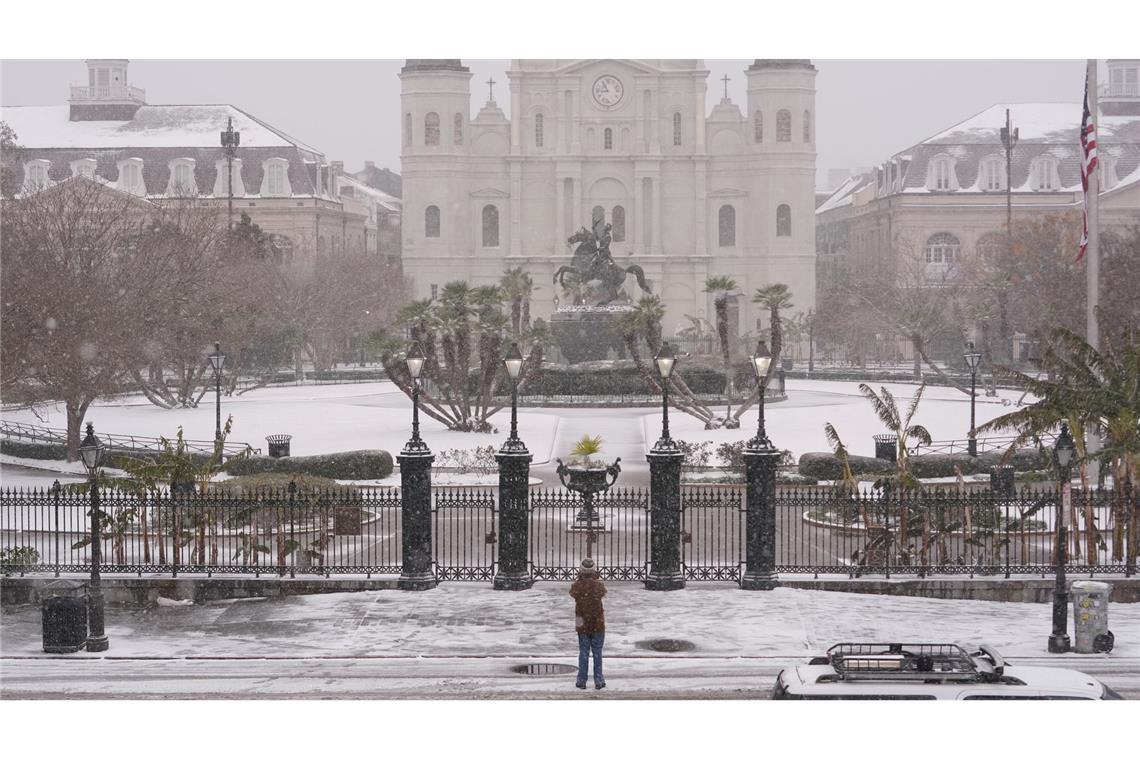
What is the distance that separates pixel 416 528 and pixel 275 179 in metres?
71.7

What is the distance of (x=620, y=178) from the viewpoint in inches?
3642

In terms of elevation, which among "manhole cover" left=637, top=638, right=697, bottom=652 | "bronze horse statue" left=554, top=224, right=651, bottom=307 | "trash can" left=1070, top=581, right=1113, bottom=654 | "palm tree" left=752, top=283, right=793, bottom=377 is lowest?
"manhole cover" left=637, top=638, right=697, bottom=652

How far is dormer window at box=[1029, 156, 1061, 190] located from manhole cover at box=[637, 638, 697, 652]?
77.6m

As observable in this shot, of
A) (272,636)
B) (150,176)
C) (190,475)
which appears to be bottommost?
(272,636)

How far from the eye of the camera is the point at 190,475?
22453 mm

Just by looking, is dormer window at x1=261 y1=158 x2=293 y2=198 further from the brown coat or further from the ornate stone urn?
the brown coat

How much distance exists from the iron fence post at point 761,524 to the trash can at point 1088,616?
4.42 metres

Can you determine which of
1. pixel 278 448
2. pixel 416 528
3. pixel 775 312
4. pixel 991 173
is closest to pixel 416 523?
pixel 416 528

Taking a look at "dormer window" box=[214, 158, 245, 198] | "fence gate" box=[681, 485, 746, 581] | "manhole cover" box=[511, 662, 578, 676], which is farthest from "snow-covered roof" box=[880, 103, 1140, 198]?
"manhole cover" box=[511, 662, 578, 676]

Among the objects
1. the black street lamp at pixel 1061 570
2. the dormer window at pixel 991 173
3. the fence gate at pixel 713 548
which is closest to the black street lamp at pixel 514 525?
the fence gate at pixel 713 548

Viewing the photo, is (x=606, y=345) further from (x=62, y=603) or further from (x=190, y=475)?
(x=62, y=603)

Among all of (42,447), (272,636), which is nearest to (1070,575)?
(272,636)

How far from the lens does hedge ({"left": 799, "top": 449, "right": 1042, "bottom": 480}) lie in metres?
32.4

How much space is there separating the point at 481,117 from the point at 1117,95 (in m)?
38.0
